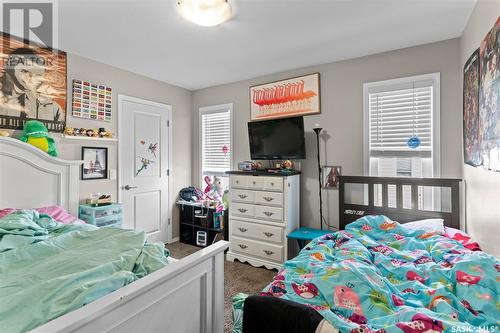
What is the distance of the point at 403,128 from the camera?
271cm

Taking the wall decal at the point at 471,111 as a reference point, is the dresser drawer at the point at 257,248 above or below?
below

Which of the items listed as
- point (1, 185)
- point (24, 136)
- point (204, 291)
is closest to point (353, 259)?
point (204, 291)

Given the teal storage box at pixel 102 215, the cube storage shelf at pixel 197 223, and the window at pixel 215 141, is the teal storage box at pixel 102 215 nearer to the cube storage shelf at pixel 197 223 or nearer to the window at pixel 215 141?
the cube storage shelf at pixel 197 223

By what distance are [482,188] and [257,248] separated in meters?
2.21

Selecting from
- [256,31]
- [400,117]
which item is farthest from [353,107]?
[256,31]

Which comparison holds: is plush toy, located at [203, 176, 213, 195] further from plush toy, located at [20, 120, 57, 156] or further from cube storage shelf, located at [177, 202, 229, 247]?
plush toy, located at [20, 120, 57, 156]

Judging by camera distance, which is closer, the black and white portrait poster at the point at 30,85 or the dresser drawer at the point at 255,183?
the black and white portrait poster at the point at 30,85

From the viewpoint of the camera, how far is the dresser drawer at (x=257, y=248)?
2963 mm

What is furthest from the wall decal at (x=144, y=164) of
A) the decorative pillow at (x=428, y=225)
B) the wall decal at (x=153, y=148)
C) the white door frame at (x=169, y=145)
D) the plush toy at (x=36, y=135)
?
the decorative pillow at (x=428, y=225)

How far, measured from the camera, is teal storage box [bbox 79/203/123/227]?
2730 millimetres

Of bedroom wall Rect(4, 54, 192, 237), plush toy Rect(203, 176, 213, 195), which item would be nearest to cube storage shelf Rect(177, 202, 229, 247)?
bedroom wall Rect(4, 54, 192, 237)

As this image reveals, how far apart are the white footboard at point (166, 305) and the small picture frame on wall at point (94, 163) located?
2.44m

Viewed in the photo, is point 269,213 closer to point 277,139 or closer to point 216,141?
point 277,139
